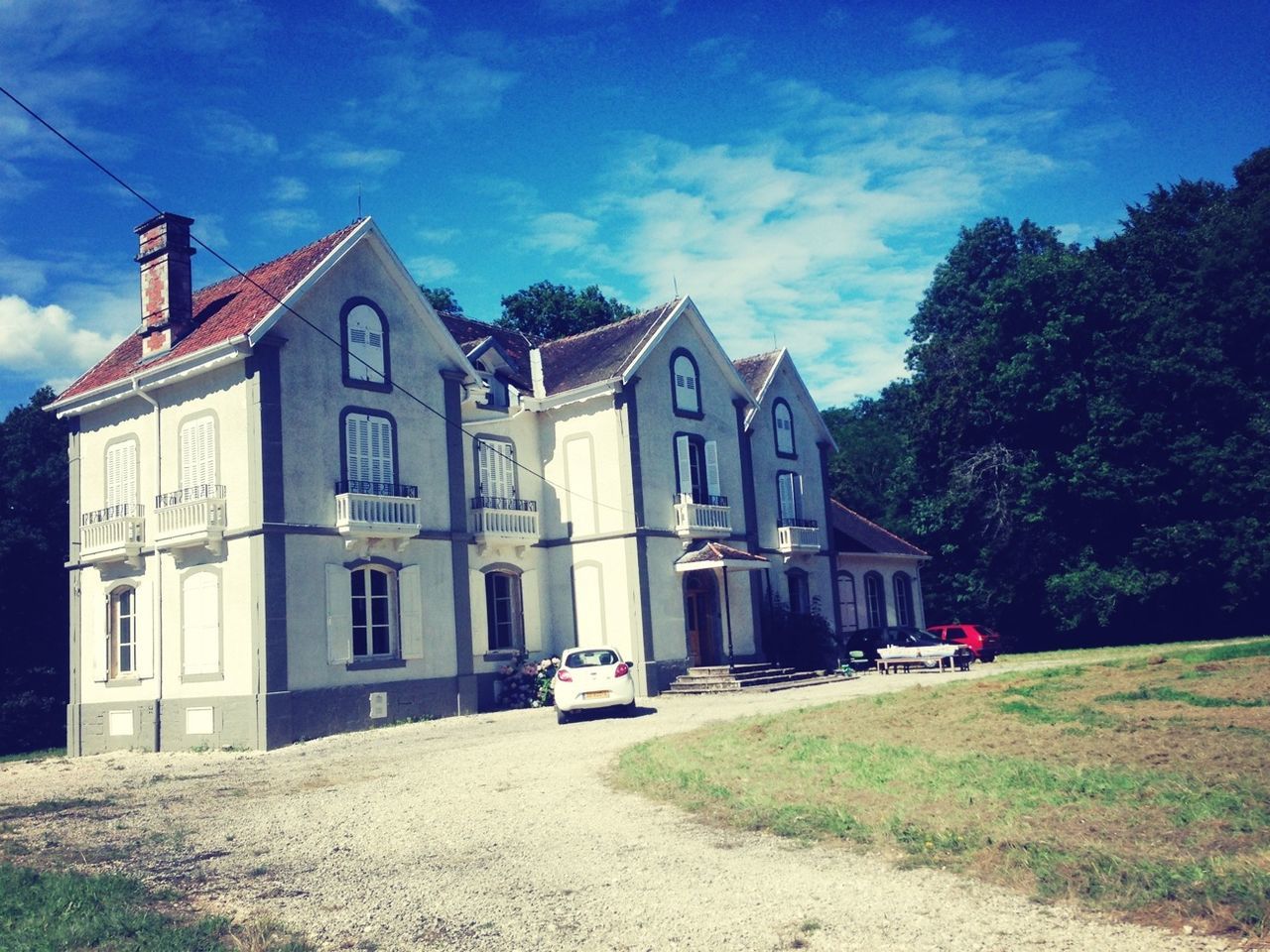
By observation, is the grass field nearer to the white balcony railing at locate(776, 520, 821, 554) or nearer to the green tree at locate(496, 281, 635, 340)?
the white balcony railing at locate(776, 520, 821, 554)

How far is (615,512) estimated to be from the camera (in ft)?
97.2

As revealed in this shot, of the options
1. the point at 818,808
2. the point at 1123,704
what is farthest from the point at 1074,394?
the point at 818,808

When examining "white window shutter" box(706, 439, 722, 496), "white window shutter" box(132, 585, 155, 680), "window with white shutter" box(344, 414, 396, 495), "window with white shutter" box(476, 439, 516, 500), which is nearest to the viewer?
"window with white shutter" box(344, 414, 396, 495)

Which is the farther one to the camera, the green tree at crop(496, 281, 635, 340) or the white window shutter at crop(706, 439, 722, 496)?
the green tree at crop(496, 281, 635, 340)

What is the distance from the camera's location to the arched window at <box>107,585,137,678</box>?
25469 millimetres

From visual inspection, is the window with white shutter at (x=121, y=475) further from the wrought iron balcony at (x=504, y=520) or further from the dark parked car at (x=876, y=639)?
the dark parked car at (x=876, y=639)

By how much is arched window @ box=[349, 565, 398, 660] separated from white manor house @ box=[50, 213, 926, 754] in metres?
0.05

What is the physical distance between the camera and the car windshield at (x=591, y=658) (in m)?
23.0

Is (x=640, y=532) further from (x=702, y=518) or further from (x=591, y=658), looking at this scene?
(x=591, y=658)

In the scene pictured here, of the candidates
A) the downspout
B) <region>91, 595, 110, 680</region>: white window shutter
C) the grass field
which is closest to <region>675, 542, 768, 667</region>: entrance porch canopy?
the grass field

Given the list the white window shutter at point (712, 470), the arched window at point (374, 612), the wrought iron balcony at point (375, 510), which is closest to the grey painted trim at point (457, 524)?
the wrought iron balcony at point (375, 510)

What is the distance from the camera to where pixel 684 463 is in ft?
104

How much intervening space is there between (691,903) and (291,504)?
56.0ft

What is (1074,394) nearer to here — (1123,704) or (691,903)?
(1123,704)
